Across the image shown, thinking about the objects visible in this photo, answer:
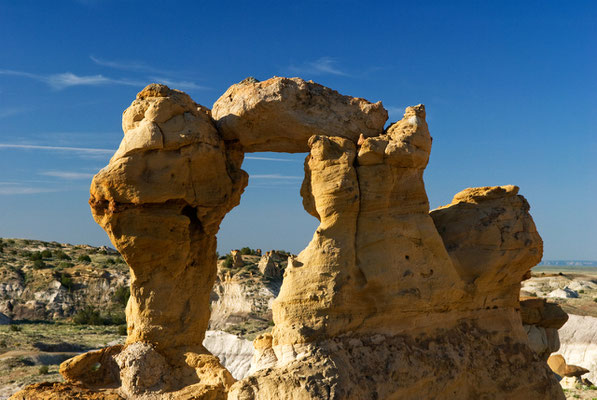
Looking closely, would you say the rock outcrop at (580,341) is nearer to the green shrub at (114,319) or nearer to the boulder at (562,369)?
the boulder at (562,369)

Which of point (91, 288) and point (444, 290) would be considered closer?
point (444, 290)

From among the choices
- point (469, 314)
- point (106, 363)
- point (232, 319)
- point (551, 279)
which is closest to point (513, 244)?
point (469, 314)

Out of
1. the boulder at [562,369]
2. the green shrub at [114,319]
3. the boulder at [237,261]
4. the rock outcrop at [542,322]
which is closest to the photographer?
the rock outcrop at [542,322]

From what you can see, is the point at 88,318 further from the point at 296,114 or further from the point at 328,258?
the point at 328,258

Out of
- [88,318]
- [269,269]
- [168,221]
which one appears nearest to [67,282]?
[88,318]

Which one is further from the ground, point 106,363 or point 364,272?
point 364,272

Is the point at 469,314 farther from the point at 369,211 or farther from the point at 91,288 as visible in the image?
the point at 91,288

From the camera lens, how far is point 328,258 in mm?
8734

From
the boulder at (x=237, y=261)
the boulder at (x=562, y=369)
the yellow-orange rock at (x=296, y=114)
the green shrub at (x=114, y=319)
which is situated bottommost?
the boulder at (x=562, y=369)

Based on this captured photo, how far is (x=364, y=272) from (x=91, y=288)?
90.3 ft

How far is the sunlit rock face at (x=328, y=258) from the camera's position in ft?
28.0

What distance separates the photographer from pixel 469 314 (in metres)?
9.79

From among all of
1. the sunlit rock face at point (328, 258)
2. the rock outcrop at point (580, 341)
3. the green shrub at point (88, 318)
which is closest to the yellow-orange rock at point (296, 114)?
the sunlit rock face at point (328, 258)

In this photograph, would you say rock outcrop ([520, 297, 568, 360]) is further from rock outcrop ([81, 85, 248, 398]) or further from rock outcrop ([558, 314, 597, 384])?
rock outcrop ([558, 314, 597, 384])
